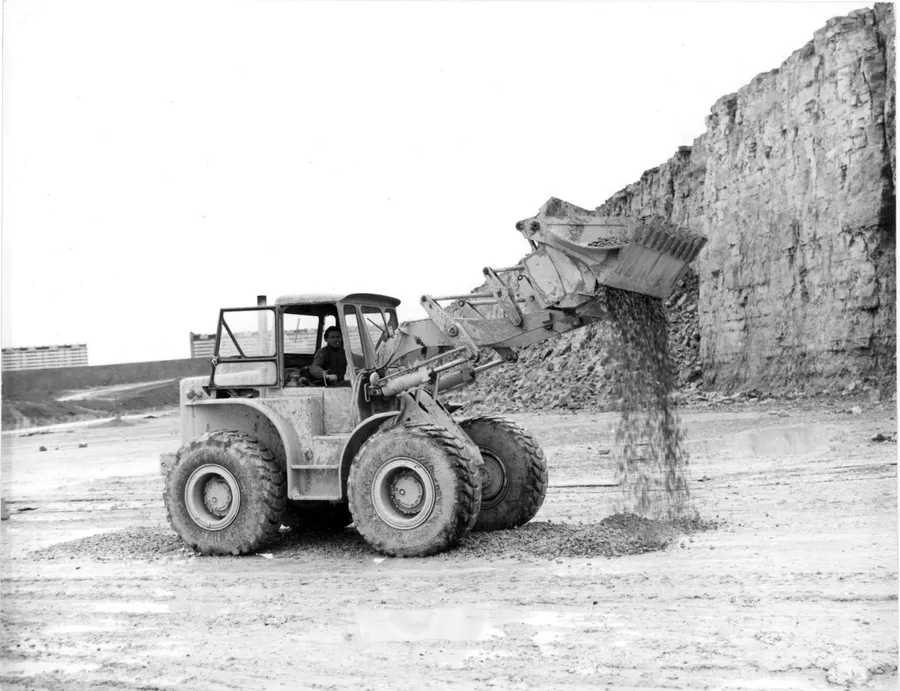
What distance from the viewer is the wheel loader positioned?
866 centimetres

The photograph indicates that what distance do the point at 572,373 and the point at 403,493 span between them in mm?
27909

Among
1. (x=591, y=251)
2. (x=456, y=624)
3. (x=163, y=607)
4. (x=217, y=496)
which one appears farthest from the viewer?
(x=217, y=496)

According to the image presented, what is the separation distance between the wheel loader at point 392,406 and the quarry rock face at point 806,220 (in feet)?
67.6

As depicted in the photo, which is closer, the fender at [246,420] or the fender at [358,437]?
the fender at [358,437]

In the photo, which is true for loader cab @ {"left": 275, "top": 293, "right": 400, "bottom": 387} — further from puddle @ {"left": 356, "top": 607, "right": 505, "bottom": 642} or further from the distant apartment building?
the distant apartment building

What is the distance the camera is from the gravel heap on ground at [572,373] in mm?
33000

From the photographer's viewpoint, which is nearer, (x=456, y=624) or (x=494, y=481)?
(x=456, y=624)

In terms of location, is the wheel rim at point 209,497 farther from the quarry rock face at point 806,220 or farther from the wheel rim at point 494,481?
the quarry rock face at point 806,220

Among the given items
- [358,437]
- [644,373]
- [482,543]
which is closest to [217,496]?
[358,437]

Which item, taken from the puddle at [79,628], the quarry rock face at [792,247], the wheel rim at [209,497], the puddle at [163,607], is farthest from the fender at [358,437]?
the quarry rock face at [792,247]

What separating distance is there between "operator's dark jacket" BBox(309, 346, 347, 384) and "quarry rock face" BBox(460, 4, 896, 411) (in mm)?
21032

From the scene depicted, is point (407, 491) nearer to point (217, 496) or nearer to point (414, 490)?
point (414, 490)

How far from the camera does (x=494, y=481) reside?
9.98 meters

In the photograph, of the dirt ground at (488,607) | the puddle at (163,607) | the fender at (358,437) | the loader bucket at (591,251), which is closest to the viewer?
the dirt ground at (488,607)
